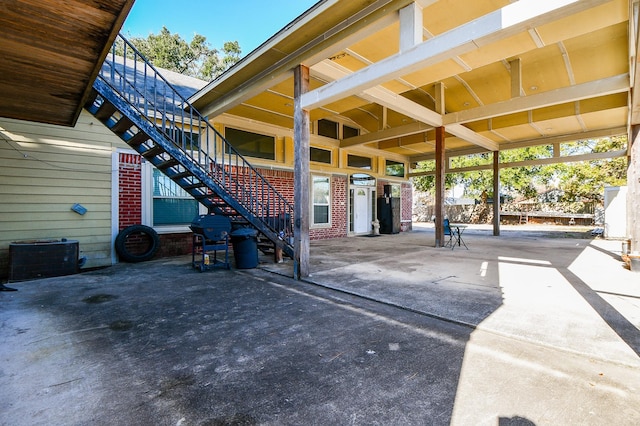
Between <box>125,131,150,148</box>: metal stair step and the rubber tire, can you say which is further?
the rubber tire

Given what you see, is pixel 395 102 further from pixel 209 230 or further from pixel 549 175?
pixel 549 175

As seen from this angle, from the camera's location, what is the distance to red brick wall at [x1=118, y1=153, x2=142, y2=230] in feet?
19.9

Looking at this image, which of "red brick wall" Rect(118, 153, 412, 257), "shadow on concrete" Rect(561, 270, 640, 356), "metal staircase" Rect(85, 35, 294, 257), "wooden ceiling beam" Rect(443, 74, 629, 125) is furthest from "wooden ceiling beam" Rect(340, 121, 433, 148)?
"shadow on concrete" Rect(561, 270, 640, 356)

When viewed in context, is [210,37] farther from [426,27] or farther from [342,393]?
[342,393]

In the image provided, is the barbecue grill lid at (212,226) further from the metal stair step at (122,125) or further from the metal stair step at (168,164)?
the metal stair step at (122,125)

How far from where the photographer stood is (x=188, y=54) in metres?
22.8

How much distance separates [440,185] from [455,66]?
3976 millimetres

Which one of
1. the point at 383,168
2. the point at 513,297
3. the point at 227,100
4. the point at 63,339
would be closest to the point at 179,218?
the point at 227,100

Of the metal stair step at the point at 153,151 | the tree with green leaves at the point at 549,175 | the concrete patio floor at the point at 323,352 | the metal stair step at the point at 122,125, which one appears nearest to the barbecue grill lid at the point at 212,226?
the concrete patio floor at the point at 323,352

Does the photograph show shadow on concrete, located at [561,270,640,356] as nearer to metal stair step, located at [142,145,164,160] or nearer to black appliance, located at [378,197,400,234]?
metal stair step, located at [142,145,164,160]

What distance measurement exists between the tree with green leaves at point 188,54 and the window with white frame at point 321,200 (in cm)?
1650

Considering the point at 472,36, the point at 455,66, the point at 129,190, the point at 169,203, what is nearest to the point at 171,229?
the point at 169,203

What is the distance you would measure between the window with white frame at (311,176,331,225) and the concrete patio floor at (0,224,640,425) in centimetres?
547

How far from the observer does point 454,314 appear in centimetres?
306
